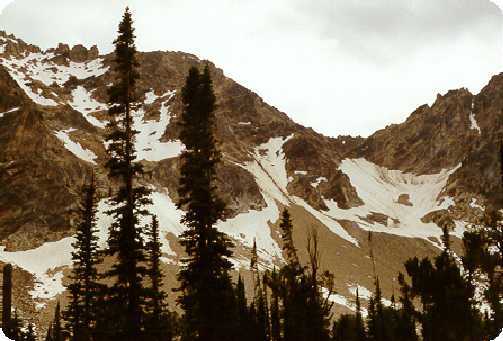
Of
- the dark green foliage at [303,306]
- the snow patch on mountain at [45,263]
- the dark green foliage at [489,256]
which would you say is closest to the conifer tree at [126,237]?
the dark green foliage at [303,306]

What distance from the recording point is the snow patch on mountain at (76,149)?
17573 cm

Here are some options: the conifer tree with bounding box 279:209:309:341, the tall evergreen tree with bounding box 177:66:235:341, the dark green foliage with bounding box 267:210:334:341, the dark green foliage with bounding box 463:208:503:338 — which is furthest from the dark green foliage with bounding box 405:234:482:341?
the tall evergreen tree with bounding box 177:66:235:341

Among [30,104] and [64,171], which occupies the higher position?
[30,104]

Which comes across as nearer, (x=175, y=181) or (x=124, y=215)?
(x=124, y=215)

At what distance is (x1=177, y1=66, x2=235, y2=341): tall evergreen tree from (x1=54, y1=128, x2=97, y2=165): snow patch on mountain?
147386 mm

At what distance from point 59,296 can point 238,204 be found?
9381cm

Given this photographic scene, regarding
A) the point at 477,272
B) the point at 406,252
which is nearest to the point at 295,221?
the point at 406,252

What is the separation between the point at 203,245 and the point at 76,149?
532 ft

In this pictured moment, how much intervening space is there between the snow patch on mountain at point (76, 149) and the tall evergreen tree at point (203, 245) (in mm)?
147386

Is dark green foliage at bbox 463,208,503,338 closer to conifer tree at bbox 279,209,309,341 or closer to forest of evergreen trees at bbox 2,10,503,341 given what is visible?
forest of evergreen trees at bbox 2,10,503,341

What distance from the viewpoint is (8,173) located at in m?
145

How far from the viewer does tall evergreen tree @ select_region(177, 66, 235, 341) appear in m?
26.8

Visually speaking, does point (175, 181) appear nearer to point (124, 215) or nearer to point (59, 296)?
point (59, 296)

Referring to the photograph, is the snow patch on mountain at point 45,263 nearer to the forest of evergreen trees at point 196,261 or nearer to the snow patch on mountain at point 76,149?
the snow patch on mountain at point 76,149
